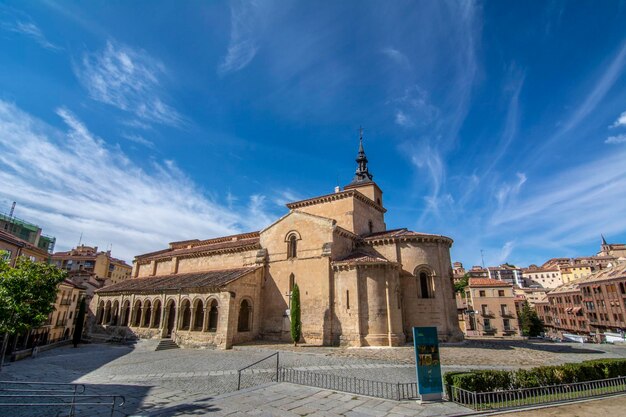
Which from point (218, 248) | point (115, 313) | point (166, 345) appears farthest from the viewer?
point (115, 313)

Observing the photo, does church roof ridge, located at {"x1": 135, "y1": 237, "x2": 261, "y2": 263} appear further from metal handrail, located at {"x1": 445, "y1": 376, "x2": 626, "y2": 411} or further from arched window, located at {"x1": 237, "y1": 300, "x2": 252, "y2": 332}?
metal handrail, located at {"x1": 445, "y1": 376, "x2": 626, "y2": 411}

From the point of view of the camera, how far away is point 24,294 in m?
15.0

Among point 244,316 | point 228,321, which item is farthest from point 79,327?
point 228,321

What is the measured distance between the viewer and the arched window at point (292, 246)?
2819cm

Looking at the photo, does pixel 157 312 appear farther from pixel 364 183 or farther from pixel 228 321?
pixel 364 183

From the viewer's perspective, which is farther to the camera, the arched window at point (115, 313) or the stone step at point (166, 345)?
the arched window at point (115, 313)

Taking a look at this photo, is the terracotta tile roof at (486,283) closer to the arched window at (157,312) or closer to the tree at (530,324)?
the tree at (530,324)

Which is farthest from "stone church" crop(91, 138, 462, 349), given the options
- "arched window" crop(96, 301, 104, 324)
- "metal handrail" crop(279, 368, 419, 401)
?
"metal handrail" crop(279, 368, 419, 401)

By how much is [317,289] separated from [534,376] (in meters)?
16.1

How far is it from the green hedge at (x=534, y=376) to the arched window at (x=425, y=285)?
494 inches

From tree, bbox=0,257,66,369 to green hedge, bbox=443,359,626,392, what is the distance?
18.4 meters

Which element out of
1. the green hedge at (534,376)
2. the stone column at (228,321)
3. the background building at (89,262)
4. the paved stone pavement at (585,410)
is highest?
the background building at (89,262)

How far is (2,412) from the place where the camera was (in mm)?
10109

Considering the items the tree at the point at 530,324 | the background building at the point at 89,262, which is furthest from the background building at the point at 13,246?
the tree at the point at 530,324
